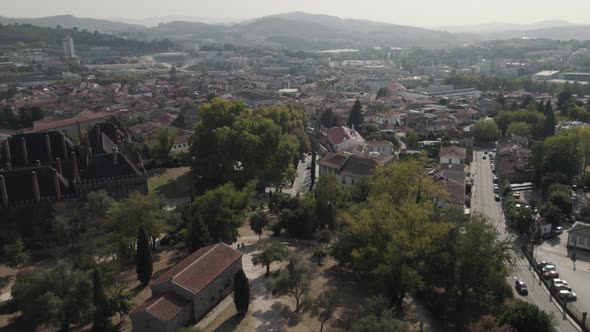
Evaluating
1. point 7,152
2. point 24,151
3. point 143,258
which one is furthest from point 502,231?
point 7,152

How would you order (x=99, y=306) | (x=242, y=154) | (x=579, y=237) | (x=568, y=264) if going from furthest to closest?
(x=242, y=154) < (x=579, y=237) < (x=568, y=264) < (x=99, y=306)

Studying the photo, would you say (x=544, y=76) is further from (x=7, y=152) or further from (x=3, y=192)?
(x=3, y=192)

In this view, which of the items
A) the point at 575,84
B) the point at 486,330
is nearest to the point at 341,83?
the point at 575,84

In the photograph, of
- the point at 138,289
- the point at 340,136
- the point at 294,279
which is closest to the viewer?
the point at 294,279

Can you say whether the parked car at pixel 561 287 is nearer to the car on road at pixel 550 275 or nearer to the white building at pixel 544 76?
the car on road at pixel 550 275

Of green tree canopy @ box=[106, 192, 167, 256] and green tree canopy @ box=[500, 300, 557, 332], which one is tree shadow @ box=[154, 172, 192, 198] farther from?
green tree canopy @ box=[500, 300, 557, 332]

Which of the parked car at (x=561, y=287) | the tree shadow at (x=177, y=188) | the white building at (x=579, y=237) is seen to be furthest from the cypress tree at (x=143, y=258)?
the white building at (x=579, y=237)

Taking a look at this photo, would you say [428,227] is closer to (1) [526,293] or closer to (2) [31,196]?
(1) [526,293]
